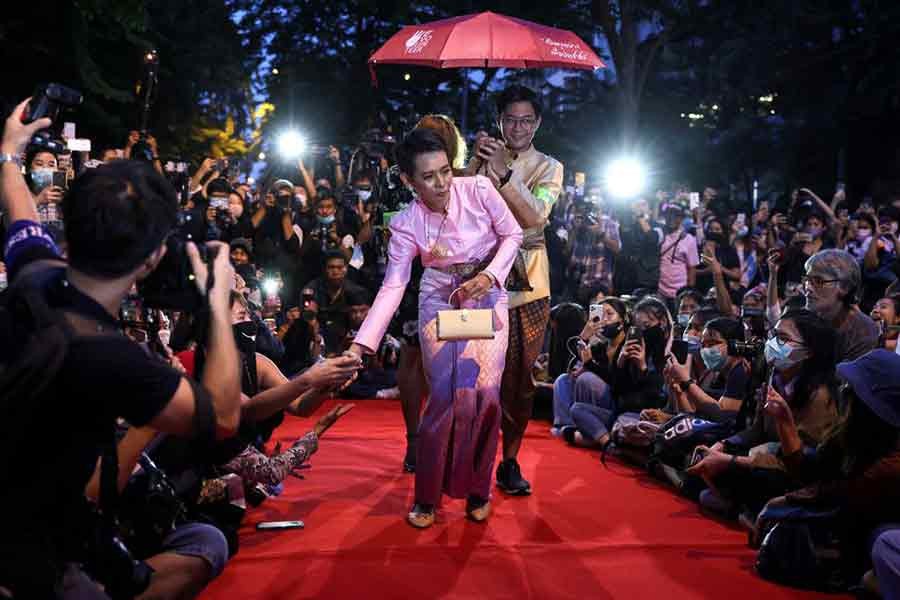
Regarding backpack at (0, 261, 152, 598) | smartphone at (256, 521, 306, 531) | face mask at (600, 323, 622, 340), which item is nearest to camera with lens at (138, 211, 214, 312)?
backpack at (0, 261, 152, 598)

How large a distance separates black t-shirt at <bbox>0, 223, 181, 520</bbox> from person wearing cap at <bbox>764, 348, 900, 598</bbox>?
270 centimetres

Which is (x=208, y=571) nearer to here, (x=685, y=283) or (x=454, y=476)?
(x=454, y=476)

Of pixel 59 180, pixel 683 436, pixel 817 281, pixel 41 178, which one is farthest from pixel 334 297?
pixel 817 281

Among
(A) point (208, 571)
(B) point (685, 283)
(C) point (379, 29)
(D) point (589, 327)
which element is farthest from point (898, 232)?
(C) point (379, 29)

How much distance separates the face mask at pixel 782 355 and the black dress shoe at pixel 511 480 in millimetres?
1540

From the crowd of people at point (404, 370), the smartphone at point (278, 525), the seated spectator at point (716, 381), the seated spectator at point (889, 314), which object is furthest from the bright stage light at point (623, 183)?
the smartphone at point (278, 525)

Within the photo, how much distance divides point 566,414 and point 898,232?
5.52m

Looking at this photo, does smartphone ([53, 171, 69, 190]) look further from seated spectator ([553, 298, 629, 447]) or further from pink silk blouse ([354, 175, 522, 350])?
seated spectator ([553, 298, 629, 447])

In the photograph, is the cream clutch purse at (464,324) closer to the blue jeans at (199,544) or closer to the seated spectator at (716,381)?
the blue jeans at (199,544)

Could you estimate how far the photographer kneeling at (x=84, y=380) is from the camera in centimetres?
214

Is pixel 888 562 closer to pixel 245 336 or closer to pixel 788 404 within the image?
pixel 788 404

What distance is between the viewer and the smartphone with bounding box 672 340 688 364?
21.0 feet

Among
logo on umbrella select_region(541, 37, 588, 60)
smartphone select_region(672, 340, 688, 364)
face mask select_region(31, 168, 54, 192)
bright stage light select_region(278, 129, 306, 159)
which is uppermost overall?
logo on umbrella select_region(541, 37, 588, 60)

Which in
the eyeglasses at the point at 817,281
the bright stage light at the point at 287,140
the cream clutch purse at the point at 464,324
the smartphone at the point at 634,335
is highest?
the bright stage light at the point at 287,140
